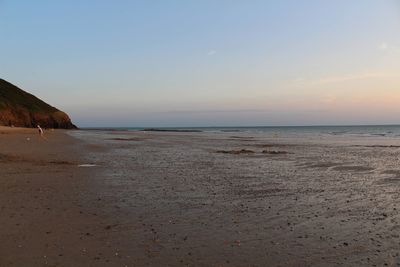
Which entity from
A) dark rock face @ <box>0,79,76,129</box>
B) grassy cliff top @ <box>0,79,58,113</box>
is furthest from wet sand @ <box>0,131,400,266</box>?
grassy cliff top @ <box>0,79,58,113</box>

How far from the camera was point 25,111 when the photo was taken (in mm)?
95188

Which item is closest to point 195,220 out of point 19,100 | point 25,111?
point 25,111

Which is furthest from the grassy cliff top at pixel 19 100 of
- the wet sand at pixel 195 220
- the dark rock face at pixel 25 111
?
the wet sand at pixel 195 220

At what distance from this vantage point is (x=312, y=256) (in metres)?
6.37

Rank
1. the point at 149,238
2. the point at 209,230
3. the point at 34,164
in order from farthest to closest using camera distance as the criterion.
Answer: the point at 34,164, the point at 209,230, the point at 149,238

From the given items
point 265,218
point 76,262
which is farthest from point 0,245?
point 265,218

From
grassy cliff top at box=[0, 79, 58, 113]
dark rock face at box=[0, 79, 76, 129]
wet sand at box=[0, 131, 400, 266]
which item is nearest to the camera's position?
wet sand at box=[0, 131, 400, 266]

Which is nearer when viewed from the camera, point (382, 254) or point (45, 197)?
point (382, 254)

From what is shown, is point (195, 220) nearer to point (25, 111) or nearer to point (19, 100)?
point (25, 111)

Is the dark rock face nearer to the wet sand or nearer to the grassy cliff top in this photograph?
the grassy cliff top

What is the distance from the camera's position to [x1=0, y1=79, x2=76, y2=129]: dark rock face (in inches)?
3467

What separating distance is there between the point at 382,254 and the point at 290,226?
1.97m

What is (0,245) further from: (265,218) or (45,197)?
(265,218)

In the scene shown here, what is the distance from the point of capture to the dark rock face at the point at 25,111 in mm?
88062
